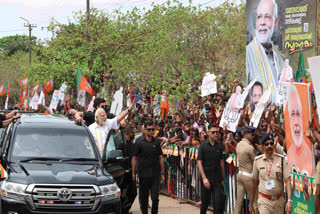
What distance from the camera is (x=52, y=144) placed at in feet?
30.5

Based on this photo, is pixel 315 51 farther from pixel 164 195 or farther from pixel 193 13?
pixel 193 13

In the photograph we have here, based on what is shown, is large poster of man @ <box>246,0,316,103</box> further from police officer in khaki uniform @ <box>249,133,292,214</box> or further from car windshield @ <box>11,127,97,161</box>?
car windshield @ <box>11,127,97,161</box>

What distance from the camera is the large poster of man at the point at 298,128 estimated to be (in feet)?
28.6

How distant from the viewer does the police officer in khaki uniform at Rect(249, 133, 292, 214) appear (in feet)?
29.9

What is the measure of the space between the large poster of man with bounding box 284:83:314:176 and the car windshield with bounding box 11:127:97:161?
2.87 m

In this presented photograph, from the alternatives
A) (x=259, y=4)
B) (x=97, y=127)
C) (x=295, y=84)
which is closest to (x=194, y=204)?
(x=97, y=127)

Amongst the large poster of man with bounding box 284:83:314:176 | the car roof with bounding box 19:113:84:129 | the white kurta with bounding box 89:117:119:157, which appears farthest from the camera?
the white kurta with bounding box 89:117:119:157

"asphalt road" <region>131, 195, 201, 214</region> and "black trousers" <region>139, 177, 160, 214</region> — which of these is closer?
"black trousers" <region>139, 177, 160, 214</region>

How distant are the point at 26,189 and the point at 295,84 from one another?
3949 millimetres

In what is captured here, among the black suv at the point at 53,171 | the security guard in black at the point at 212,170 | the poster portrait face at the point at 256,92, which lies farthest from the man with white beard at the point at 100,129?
the poster portrait face at the point at 256,92

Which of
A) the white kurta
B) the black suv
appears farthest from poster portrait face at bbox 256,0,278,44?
the black suv

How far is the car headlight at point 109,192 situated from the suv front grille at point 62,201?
0.13 meters

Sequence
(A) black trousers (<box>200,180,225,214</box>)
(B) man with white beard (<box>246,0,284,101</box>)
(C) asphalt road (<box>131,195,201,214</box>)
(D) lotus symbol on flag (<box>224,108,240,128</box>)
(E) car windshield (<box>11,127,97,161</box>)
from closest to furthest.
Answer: (E) car windshield (<box>11,127,97,161</box>) → (A) black trousers (<box>200,180,225,214</box>) → (D) lotus symbol on flag (<box>224,108,240,128</box>) → (C) asphalt road (<box>131,195,201,214</box>) → (B) man with white beard (<box>246,0,284,101</box>)

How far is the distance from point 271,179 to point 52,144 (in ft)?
10.5
